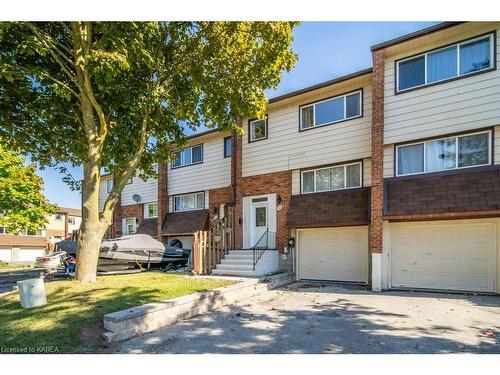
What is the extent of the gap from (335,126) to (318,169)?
5.68 ft

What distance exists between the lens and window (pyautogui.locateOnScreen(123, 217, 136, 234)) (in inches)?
795

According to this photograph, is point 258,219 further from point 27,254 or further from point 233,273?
point 27,254

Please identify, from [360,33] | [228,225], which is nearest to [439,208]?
[360,33]

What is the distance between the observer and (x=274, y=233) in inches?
507

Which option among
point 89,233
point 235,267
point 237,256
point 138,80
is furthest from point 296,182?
point 89,233

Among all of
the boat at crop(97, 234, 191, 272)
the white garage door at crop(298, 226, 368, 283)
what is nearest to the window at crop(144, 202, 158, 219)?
the boat at crop(97, 234, 191, 272)

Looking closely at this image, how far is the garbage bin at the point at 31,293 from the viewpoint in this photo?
655 cm

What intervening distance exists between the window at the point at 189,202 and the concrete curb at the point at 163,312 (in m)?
8.19

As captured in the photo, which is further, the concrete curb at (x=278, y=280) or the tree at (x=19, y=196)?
the tree at (x=19, y=196)

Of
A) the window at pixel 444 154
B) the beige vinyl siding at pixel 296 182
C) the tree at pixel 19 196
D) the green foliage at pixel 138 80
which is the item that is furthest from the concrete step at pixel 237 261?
the tree at pixel 19 196

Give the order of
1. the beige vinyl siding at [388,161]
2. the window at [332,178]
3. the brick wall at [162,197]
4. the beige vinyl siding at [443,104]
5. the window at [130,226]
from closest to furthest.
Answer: the beige vinyl siding at [443,104] → the beige vinyl siding at [388,161] → the window at [332,178] → the brick wall at [162,197] → the window at [130,226]

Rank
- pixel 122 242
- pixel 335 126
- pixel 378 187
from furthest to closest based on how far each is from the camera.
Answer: pixel 122 242
pixel 335 126
pixel 378 187

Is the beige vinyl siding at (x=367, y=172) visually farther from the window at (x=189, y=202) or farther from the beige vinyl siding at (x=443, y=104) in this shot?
the window at (x=189, y=202)

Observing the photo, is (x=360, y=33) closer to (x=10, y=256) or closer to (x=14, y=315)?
(x=14, y=315)
